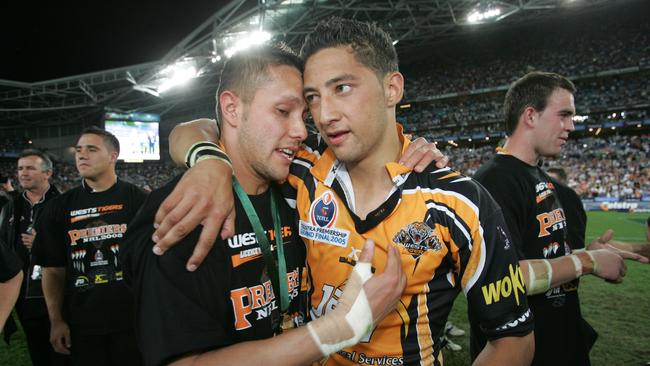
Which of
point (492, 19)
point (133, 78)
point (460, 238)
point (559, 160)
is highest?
point (492, 19)

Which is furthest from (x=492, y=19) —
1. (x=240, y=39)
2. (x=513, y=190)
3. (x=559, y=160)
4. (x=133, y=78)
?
(x=513, y=190)

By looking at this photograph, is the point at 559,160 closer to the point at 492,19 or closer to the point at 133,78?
the point at 492,19

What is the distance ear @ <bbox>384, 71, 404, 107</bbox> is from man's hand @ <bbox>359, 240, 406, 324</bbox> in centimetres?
96

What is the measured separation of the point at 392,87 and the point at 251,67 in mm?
810

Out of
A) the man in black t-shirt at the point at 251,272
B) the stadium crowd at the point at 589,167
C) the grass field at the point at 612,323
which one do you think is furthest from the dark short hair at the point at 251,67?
the stadium crowd at the point at 589,167

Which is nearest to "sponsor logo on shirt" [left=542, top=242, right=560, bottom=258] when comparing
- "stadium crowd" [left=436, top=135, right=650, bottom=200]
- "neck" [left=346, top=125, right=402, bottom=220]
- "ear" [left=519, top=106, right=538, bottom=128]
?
"ear" [left=519, top=106, right=538, bottom=128]

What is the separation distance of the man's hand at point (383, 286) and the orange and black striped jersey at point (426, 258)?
28 centimetres

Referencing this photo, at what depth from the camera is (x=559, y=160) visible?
1113 inches

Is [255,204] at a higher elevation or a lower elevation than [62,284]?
higher

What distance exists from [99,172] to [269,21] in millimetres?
19280

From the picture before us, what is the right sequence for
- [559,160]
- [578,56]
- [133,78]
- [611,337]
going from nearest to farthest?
[611,337], [133,78], [559,160], [578,56]

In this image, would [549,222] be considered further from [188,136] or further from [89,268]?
[89,268]

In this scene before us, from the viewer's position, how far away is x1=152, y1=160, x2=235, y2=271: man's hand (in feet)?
4.46

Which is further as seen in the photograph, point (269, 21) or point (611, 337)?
point (269, 21)
